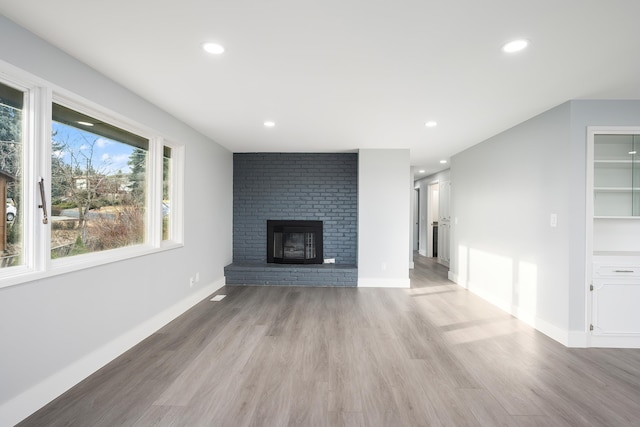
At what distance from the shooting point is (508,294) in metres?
3.83

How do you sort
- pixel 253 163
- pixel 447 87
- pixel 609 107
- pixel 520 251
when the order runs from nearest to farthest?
pixel 447 87 < pixel 609 107 < pixel 520 251 < pixel 253 163

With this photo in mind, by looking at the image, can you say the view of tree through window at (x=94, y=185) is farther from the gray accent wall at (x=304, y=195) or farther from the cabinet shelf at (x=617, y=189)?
the cabinet shelf at (x=617, y=189)

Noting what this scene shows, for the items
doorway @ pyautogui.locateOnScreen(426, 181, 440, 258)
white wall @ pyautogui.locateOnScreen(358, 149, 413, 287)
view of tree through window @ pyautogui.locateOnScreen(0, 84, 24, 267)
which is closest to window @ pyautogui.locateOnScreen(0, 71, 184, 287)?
view of tree through window @ pyautogui.locateOnScreen(0, 84, 24, 267)

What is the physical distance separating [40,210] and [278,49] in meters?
1.87

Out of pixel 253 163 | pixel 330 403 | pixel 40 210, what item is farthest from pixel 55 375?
pixel 253 163

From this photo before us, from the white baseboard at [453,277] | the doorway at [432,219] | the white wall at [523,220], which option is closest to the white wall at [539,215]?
the white wall at [523,220]

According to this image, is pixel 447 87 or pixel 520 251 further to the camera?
pixel 520 251

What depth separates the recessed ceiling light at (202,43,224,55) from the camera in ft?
6.43

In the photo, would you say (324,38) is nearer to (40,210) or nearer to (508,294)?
(40,210)

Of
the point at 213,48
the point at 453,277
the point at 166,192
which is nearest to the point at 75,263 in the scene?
the point at 166,192

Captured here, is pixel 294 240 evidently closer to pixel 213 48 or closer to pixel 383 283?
pixel 383 283

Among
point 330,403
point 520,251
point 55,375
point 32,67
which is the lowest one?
point 330,403

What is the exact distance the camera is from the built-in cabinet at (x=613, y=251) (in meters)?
2.85

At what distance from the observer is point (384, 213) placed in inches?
199
